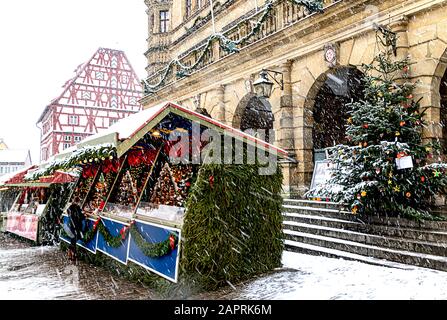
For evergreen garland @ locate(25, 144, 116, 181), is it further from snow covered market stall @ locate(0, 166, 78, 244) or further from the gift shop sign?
the gift shop sign

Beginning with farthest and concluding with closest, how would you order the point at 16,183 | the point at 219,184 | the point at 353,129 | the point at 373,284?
the point at 16,183 < the point at 353,129 < the point at 219,184 < the point at 373,284

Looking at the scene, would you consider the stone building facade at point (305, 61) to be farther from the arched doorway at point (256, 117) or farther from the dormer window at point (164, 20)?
the dormer window at point (164, 20)

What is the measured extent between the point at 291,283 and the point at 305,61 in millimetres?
8264

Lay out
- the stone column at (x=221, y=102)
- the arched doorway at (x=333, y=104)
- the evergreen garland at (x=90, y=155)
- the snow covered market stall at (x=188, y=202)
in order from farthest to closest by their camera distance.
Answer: the stone column at (x=221, y=102)
the arched doorway at (x=333, y=104)
the evergreen garland at (x=90, y=155)
the snow covered market stall at (x=188, y=202)

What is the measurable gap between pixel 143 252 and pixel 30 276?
8.74 ft

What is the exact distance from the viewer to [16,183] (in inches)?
494

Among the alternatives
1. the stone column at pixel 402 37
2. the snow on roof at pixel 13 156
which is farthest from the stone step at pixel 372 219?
the snow on roof at pixel 13 156

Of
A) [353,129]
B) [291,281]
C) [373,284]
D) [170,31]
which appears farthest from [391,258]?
[170,31]

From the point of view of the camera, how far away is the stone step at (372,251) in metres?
6.12

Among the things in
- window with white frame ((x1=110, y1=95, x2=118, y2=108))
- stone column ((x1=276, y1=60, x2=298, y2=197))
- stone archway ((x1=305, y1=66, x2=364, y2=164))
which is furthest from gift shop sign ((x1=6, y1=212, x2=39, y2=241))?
window with white frame ((x1=110, y1=95, x2=118, y2=108))

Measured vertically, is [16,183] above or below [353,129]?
below

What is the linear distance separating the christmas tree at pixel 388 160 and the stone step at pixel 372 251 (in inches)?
31.9

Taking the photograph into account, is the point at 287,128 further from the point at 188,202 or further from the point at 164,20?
the point at 164,20
